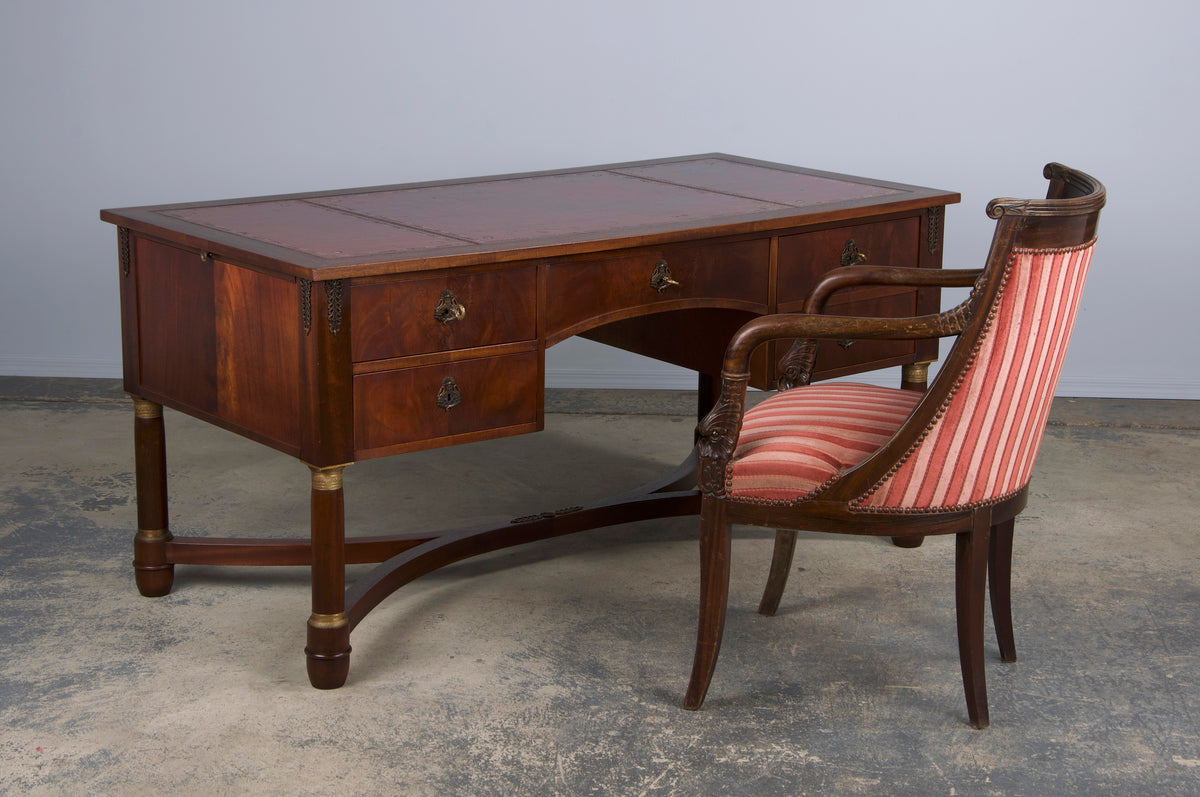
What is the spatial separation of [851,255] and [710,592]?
102 cm

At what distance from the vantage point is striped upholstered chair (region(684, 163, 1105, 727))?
2.53 meters

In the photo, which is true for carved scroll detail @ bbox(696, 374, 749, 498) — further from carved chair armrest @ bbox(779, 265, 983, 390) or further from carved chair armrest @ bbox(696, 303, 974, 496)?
carved chair armrest @ bbox(779, 265, 983, 390)

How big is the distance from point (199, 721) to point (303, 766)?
0.28 meters

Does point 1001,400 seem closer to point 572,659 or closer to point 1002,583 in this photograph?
point 1002,583

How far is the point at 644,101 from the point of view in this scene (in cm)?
522

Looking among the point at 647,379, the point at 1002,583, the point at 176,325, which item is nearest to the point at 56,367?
the point at 647,379

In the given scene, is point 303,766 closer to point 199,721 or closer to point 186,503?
point 199,721

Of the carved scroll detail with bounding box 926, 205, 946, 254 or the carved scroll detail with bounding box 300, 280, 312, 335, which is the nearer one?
the carved scroll detail with bounding box 300, 280, 312, 335

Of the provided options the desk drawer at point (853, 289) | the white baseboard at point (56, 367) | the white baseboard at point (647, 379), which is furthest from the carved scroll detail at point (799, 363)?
the white baseboard at point (56, 367)

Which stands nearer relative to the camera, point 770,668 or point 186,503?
point 770,668

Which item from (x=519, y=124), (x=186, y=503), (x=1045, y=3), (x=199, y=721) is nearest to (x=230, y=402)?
(x=199, y=721)

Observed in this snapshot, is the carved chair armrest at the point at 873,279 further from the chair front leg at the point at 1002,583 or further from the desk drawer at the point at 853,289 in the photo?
the chair front leg at the point at 1002,583

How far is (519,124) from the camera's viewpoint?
5.24 meters

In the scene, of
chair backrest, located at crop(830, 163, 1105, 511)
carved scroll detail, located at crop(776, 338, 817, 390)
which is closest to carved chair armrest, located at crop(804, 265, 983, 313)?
carved scroll detail, located at crop(776, 338, 817, 390)
